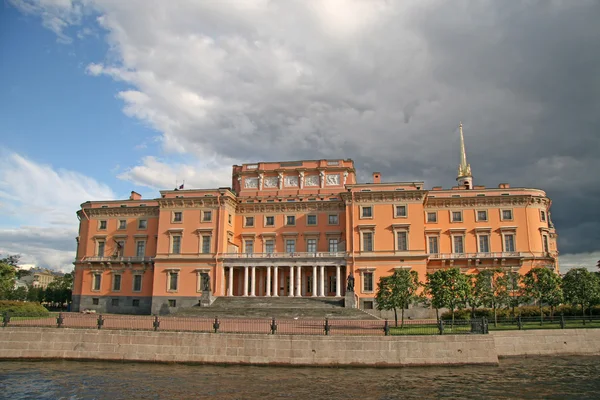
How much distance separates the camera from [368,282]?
1950 inches

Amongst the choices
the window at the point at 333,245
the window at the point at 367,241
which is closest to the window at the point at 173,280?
the window at the point at 333,245

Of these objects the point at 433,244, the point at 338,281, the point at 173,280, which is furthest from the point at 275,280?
the point at 433,244

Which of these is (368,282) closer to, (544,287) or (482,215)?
(482,215)

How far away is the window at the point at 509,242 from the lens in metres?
51.6

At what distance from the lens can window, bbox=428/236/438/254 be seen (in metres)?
52.8

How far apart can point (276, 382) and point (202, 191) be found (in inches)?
1414

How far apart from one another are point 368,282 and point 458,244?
11.4 m

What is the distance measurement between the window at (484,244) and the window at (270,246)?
2297 centimetres

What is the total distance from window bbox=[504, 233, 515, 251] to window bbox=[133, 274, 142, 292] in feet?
134

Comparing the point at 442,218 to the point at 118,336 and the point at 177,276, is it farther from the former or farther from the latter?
the point at 118,336

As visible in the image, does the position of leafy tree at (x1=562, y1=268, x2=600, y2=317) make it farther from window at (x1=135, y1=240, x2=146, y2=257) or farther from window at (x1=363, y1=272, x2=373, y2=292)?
window at (x1=135, y1=240, x2=146, y2=257)

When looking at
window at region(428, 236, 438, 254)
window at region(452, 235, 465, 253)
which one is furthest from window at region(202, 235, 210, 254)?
window at region(452, 235, 465, 253)

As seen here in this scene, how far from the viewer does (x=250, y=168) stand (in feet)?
196

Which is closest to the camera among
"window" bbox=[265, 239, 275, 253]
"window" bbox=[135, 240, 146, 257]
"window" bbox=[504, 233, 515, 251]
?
"window" bbox=[504, 233, 515, 251]
